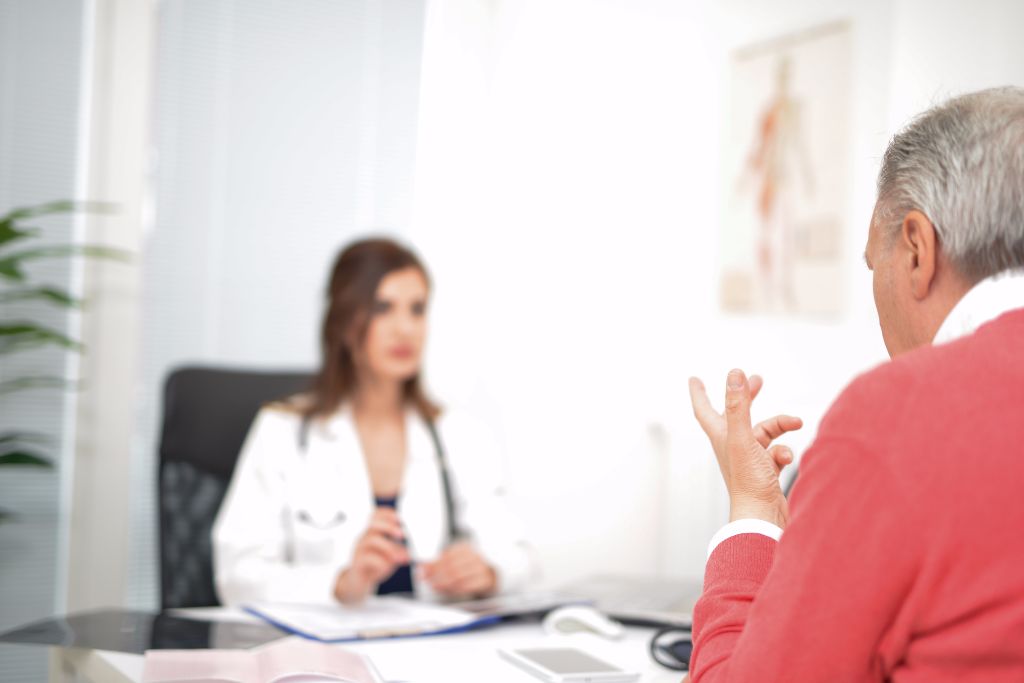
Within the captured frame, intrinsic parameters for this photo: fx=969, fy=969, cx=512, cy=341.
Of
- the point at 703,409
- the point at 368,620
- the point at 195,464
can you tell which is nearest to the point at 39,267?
the point at 195,464

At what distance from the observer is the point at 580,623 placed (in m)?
1.49

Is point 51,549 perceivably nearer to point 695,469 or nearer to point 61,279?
point 61,279

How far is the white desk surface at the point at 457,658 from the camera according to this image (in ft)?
3.96

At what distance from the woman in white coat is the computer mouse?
0.45m

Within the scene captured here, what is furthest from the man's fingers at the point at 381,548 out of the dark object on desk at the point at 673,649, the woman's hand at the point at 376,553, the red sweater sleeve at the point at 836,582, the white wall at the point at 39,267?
the white wall at the point at 39,267

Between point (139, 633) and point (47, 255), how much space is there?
1313 mm

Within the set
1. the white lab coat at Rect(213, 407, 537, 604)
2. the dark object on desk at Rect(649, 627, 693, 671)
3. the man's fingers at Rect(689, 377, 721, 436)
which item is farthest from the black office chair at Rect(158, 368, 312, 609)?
the man's fingers at Rect(689, 377, 721, 436)

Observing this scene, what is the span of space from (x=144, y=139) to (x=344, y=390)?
1025 mm

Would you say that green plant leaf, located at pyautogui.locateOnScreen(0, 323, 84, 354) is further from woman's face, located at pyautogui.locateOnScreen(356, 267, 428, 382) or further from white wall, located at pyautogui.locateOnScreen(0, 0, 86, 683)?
woman's face, located at pyautogui.locateOnScreen(356, 267, 428, 382)

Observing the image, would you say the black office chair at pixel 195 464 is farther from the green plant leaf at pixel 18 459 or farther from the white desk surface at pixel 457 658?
the white desk surface at pixel 457 658

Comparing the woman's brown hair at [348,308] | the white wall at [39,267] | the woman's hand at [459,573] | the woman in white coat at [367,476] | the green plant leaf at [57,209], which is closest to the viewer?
the woman's hand at [459,573]

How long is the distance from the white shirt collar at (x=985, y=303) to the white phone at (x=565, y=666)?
59 cm

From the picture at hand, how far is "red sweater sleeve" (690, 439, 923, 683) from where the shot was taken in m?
0.74

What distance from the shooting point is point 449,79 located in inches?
131
